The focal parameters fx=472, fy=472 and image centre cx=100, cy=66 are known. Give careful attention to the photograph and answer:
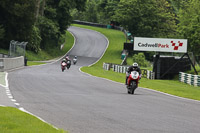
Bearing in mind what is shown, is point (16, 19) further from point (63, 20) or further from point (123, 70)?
point (123, 70)

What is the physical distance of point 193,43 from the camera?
65875mm

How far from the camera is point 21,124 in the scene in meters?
8.77

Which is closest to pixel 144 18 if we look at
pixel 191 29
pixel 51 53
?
pixel 191 29

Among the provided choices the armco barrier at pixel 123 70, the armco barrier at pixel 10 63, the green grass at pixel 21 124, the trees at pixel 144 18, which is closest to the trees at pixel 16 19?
the armco barrier at pixel 123 70

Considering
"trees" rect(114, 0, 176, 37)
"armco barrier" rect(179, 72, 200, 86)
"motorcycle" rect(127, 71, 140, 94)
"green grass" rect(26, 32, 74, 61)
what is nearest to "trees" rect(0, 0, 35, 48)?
"green grass" rect(26, 32, 74, 61)

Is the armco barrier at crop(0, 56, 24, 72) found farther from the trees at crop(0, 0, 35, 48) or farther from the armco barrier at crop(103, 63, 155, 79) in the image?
the trees at crop(0, 0, 35, 48)

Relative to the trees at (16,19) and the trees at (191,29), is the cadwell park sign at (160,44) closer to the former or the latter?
the trees at (16,19)

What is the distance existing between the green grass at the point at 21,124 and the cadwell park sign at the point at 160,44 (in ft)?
108

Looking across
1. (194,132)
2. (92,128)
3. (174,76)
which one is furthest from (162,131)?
Result: (174,76)

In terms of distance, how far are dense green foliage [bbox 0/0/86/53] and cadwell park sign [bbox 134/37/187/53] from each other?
2059 cm

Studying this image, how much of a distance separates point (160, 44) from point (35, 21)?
30.6 metres

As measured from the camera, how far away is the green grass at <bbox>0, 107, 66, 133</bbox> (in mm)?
8070

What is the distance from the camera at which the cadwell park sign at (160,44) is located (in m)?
42.4

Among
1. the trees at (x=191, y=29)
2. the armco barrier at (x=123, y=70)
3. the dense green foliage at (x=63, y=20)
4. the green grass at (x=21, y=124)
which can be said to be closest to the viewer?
the green grass at (x=21, y=124)
